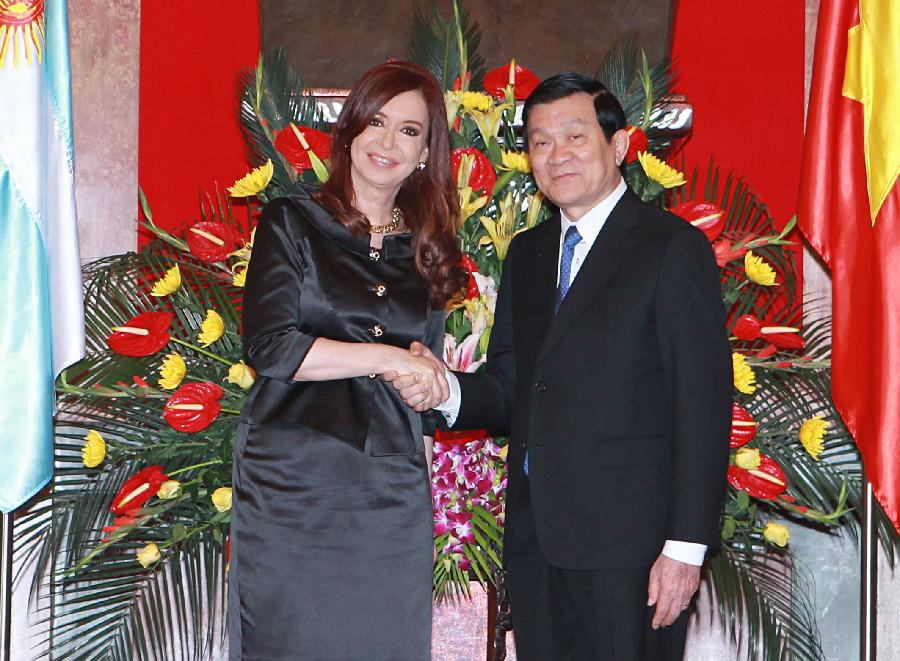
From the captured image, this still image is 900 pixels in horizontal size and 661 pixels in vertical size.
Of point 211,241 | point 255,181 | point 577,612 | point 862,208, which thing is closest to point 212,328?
point 211,241

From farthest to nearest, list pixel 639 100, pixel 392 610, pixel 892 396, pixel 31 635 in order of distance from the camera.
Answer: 1. pixel 31 635
2. pixel 639 100
3. pixel 892 396
4. pixel 392 610

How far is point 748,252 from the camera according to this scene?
2701mm

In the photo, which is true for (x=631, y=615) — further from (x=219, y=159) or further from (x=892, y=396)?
(x=219, y=159)

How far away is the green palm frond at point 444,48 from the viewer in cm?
303

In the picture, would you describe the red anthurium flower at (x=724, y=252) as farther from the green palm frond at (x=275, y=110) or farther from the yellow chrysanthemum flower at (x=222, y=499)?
the yellow chrysanthemum flower at (x=222, y=499)

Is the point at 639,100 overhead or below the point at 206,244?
overhead

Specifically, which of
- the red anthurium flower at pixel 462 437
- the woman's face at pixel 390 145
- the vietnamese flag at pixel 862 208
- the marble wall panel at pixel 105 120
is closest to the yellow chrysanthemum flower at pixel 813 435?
the vietnamese flag at pixel 862 208

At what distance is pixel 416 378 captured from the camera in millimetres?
2201

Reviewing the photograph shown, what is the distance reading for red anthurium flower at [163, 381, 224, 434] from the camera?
252cm

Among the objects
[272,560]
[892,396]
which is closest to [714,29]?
[892,396]

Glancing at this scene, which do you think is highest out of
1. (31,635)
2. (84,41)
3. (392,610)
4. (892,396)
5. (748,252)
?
(84,41)

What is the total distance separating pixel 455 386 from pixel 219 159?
1683mm

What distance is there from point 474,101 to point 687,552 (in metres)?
1.29

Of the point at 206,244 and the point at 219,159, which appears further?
the point at 219,159
